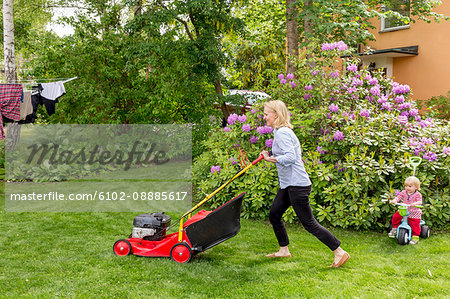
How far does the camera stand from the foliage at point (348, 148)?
5293 millimetres

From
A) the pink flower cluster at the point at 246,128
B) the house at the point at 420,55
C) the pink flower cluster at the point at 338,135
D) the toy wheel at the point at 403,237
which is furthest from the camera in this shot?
the house at the point at 420,55

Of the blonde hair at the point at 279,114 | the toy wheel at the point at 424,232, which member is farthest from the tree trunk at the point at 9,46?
the toy wheel at the point at 424,232

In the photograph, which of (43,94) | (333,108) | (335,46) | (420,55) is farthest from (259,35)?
(333,108)

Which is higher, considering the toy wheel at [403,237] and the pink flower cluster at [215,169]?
the pink flower cluster at [215,169]

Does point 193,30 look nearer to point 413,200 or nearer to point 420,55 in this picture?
point 413,200

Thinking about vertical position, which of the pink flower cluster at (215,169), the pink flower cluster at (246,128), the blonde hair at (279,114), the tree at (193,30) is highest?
the tree at (193,30)

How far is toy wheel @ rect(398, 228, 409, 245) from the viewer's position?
4727 millimetres

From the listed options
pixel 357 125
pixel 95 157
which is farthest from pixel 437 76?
pixel 95 157

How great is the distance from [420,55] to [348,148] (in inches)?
339

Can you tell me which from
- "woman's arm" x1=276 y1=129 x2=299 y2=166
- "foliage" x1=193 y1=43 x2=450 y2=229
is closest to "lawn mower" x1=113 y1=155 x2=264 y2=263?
"woman's arm" x1=276 y1=129 x2=299 y2=166

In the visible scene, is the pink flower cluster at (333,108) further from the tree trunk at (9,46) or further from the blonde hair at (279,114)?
the tree trunk at (9,46)

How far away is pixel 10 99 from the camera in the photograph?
734cm

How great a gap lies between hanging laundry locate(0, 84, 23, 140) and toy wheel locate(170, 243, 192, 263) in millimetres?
4963

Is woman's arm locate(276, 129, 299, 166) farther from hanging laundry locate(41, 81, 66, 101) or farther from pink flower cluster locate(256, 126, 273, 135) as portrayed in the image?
hanging laundry locate(41, 81, 66, 101)
